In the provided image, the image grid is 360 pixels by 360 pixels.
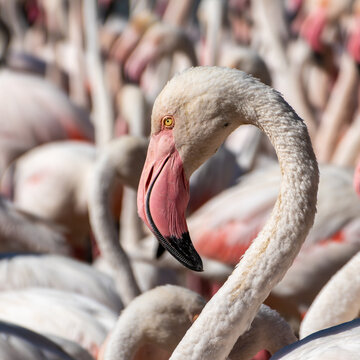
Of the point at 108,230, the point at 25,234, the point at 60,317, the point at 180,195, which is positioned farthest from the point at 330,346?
the point at 25,234

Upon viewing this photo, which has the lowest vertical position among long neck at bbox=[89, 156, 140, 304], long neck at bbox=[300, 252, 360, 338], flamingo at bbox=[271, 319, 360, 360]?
long neck at bbox=[89, 156, 140, 304]

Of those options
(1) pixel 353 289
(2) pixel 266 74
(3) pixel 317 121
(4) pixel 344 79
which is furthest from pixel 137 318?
(3) pixel 317 121

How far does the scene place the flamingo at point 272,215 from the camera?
193 cm

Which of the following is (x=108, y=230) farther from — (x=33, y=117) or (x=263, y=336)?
(x=33, y=117)

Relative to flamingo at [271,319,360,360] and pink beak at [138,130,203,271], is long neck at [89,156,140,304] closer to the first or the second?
pink beak at [138,130,203,271]

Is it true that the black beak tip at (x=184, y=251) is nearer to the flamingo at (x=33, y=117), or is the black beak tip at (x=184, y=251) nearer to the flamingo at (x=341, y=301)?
the flamingo at (x=341, y=301)

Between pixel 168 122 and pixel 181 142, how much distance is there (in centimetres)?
6

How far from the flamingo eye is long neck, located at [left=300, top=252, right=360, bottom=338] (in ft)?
2.06

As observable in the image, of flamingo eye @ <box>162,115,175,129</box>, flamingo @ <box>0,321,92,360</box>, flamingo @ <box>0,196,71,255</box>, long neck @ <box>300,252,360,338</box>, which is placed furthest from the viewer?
flamingo @ <box>0,196,71,255</box>

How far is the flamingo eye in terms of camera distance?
203 cm

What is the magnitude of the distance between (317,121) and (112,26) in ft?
9.96

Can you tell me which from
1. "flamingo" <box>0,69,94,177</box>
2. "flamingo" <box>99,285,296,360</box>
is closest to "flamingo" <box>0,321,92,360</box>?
"flamingo" <box>99,285,296,360</box>

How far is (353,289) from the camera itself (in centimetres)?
229

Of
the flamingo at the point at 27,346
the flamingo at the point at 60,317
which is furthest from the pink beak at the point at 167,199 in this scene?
the flamingo at the point at 60,317
